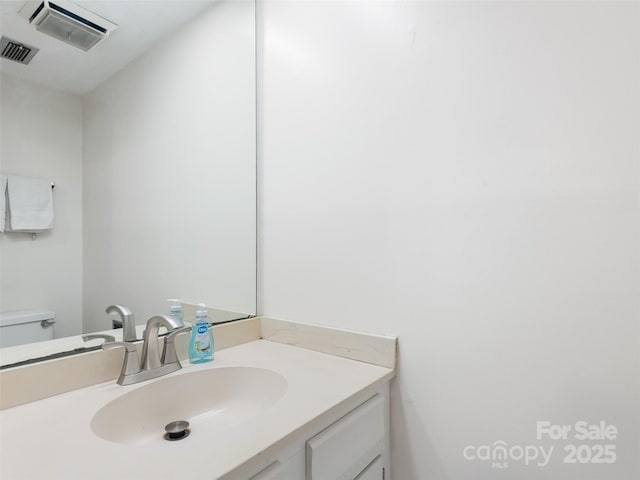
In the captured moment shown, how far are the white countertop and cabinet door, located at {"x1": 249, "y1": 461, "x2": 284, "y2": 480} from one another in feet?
0.19

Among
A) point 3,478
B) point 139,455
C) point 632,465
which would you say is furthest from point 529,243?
point 3,478

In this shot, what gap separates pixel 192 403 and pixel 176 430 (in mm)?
100

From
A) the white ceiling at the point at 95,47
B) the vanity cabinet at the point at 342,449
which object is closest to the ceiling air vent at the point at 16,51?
the white ceiling at the point at 95,47

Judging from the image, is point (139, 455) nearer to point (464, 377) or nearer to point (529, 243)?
point (464, 377)

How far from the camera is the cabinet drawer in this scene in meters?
0.77

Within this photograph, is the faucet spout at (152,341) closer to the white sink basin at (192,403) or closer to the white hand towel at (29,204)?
the white sink basin at (192,403)

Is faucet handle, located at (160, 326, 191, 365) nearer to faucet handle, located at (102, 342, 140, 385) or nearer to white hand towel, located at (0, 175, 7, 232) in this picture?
faucet handle, located at (102, 342, 140, 385)

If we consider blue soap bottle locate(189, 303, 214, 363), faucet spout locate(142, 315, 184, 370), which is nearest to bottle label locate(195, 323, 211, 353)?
blue soap bottle locate(189, 303, 214, 363)

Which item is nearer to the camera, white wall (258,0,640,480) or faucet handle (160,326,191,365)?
white wall (258,0,640,480)

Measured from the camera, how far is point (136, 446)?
2.11 ft

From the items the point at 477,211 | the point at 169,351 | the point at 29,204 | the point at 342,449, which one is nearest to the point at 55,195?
the point at 29,204

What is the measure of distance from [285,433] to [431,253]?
62 cm

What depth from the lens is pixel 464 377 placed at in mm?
936

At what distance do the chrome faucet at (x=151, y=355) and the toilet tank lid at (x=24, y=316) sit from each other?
8.4 inches
